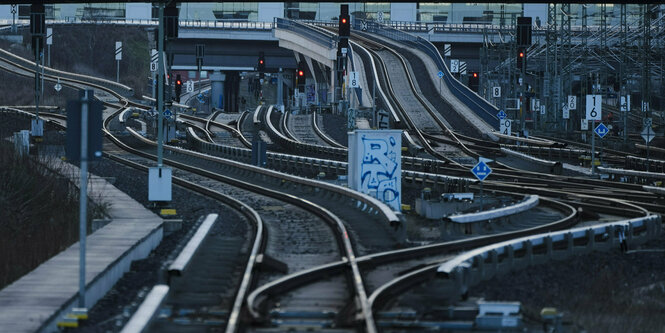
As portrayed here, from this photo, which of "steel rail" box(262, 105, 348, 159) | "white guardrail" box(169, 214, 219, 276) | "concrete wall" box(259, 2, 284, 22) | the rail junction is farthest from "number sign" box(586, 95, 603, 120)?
"concrete wall" box(259, 2, 284, 22)

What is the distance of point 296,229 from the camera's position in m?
27.6

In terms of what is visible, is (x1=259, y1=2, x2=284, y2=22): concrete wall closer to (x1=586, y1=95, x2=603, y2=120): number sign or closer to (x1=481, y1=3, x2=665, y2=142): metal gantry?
(x1=481, y1=3, x2=665, y2=142): metal gantry

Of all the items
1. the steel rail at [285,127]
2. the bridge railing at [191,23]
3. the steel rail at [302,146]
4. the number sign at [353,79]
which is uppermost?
the bridge railing at [191,23]

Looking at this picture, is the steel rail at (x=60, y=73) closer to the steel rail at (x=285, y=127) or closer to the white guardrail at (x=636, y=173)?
the steel rail at (x=285, y=127)

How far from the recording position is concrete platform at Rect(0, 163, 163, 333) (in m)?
14.4

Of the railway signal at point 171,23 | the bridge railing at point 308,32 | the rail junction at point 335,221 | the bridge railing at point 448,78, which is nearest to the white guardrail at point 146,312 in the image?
the rail junction at point 335,221

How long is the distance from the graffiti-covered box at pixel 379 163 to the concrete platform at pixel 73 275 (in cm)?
661

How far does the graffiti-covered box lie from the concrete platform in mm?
6614

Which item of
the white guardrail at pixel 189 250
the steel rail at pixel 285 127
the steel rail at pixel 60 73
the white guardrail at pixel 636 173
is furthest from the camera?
the steel rail at pixel 60 73

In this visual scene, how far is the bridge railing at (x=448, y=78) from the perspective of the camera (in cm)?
7538

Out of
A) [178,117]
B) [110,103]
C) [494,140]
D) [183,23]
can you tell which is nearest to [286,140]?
[494,140]

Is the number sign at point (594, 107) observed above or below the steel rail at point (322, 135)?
above

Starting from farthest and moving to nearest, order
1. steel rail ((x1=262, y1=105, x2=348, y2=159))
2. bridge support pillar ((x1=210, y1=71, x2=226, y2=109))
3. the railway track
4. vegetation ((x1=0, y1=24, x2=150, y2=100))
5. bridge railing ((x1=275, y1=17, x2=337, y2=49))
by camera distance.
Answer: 1. bridge support pillar ((x1=210, y1=71, x2=226, y2=109))
2. vegetation ((x1=0, y1=24, x2=150, y2=100))
3. bridge railing ((x1=275, y1=17, x2=337, y2=49))
4. steel rail ((x1=262, y1=105, x2=348, y2=159))
5. the railway track

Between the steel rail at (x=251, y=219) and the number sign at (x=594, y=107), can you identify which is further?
the number sign at (x=594, y=107)
